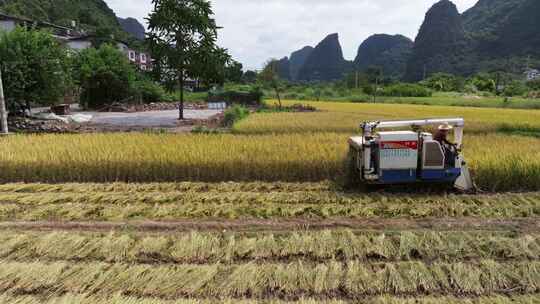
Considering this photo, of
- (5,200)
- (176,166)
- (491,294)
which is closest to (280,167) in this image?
(176,166)

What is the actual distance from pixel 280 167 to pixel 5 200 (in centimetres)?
490

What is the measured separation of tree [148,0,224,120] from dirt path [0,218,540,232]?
14.1 metres

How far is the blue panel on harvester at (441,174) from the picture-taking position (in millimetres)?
5512

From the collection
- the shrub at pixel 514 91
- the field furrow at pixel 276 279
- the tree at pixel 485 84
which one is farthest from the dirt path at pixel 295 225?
the tree at pixel 485 84

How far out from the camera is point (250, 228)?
4707 mm

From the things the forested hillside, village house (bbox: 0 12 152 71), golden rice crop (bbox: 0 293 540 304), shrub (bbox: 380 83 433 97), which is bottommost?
golden rice crop (bbox: 0 293 540 304)

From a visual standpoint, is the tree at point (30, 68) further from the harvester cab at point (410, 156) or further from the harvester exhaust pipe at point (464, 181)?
the harvester exhaust pipe at point (464, 181)

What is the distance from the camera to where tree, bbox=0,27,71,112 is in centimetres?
1395

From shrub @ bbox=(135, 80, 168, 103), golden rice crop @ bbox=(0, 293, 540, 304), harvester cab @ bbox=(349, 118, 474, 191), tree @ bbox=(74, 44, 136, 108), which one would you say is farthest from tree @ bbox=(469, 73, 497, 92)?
golden rice crop @ bbox=(0, 293, 540, 304)

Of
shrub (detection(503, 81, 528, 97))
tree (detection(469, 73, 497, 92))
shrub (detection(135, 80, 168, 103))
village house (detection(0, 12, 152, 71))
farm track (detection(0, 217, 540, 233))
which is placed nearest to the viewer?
farm track (detection(0, 217, 540, 233))

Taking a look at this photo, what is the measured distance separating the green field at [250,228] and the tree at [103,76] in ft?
67.2

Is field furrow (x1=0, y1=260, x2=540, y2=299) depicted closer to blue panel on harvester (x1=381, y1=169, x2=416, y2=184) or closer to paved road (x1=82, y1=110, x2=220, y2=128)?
blue panel on harvester (x1=381, y1=169, x2=416, y2=184)

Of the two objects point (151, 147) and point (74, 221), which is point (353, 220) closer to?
point (74, 221)

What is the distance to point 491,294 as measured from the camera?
3312 millimetres
